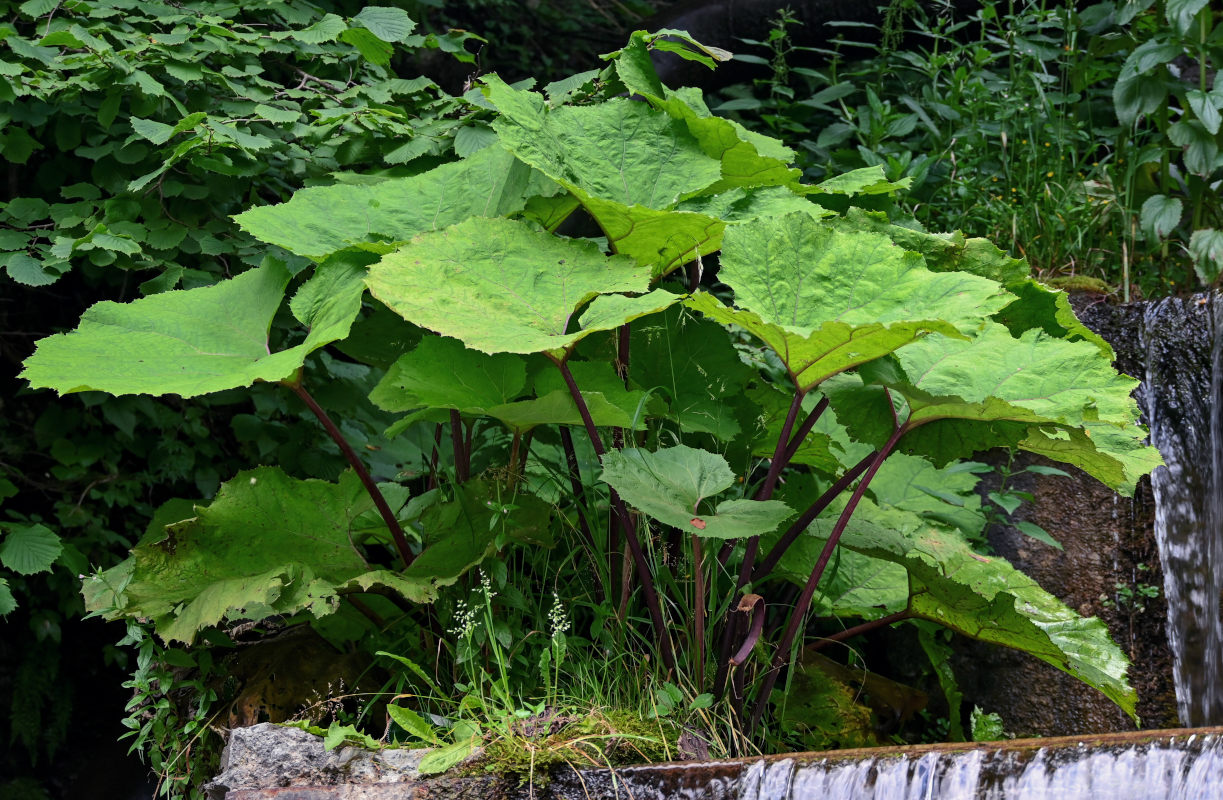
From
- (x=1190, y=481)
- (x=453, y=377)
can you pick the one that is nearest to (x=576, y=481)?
(x=453, y=377)

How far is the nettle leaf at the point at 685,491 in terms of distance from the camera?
1382 mm

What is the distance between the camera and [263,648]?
188 cm

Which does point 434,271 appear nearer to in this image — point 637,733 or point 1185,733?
point 637,733

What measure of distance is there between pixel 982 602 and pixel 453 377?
975mm

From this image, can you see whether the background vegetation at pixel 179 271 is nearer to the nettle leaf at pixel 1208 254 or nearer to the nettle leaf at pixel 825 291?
the nettle leaf at pixel 1208 254

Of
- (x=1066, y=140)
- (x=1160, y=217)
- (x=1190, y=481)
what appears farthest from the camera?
(x=1066, y=140)

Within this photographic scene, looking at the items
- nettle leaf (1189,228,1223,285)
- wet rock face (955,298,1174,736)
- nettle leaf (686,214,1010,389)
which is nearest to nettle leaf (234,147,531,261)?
nettle leaf (686,214,1010,389)

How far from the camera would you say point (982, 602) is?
1.68 m

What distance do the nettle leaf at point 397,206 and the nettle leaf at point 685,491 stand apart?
1.78ft

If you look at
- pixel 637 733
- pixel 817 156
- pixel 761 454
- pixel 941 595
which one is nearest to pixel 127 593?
pixel 637 733

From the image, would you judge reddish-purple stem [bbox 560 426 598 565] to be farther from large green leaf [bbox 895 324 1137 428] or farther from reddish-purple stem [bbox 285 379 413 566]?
Answer: large green leaf [bbox 895 324 1137 428]

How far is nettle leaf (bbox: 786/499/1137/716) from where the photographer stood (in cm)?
169

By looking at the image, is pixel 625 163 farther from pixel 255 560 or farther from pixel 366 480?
pixel 255 560

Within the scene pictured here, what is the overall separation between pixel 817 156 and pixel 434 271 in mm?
3080
